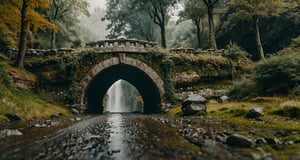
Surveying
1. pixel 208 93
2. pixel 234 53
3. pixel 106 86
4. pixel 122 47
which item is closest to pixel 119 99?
pixel 106 86

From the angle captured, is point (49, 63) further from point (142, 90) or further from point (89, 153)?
point (89, 153)

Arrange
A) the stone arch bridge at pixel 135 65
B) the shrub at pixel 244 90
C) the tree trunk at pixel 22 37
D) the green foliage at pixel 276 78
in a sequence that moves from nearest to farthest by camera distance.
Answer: the green foliage at pixel 276 78
the shrub at pixel 244 90
the tree trunk at pixel 22 37
the stone arch bridge at pixel 135 65

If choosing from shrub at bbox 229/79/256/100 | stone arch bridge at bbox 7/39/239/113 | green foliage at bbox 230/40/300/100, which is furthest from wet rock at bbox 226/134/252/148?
stone arch bridge at bbox 7/39/239/113

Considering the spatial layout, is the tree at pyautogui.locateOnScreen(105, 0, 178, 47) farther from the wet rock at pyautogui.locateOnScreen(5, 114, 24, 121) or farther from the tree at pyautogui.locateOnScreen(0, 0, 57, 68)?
the wet rock at pyautogui.locateOnScreen(5, 114, 24, 121)

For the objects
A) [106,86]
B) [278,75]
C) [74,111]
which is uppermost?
[106,86]

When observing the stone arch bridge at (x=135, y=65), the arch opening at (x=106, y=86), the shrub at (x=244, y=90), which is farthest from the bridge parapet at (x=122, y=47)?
the shrub at (x=244, y=90)

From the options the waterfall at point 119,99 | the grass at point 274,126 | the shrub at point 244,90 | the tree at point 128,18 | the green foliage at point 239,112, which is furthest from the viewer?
the waterfall at point 119,99

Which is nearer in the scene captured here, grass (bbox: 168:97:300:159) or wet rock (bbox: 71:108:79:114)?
grass (bbox: 168:97:300:159)

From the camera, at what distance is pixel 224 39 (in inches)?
1162

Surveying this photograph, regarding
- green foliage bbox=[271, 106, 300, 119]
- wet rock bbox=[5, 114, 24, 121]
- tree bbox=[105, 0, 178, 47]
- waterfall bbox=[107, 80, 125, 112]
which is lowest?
green foliage bbox=[271, 106, 300, 119]

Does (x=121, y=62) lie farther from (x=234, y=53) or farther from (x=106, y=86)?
(x=106, y=86)

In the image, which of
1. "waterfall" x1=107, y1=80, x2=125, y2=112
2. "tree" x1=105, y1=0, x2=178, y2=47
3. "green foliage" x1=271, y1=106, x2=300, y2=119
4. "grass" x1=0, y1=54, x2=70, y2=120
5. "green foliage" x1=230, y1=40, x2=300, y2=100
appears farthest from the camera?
"waterfall" x1=107, y1=80, x2=125, y2=112

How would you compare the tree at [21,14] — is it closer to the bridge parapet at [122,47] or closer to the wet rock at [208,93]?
the bridge parapet at [122,47]

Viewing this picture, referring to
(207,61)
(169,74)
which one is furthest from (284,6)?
(169,74)
